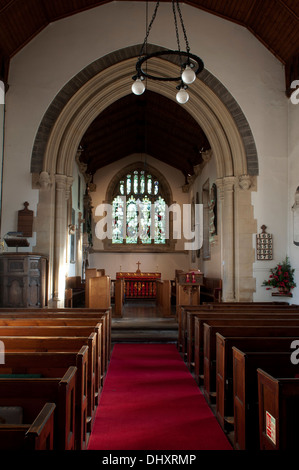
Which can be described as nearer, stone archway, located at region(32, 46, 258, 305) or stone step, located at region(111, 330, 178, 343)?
stone step, located at region(111, 330, 178, 343)

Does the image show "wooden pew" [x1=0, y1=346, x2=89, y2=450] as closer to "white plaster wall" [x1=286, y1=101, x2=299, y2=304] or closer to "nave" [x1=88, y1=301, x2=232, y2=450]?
"nave" [x1=88, y1=301, x2=232, y2=450]

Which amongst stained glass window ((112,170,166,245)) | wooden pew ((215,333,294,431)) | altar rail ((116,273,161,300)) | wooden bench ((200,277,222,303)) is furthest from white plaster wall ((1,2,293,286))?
stained glass window ((112,170,166,245))

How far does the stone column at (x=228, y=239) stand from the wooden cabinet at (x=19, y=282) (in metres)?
3.76

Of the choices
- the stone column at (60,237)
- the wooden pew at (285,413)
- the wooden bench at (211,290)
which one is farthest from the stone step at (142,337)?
the wooden pew at (285,413)

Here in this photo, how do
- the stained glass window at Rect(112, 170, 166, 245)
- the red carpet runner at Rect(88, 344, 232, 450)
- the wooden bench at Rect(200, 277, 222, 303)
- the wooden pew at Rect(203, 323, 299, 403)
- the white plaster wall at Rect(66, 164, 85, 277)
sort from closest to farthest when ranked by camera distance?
the red carpet runner at Rect(88, 344, 232, 450), the wooden pew at Rect(203, 323, 299, 403), the wooden bench at Rect(200, 277, 222, 303), the white plaster wall at Rect(66, 164, 85, 277), the stained glass window at Rect(112, 170, 166, 245)

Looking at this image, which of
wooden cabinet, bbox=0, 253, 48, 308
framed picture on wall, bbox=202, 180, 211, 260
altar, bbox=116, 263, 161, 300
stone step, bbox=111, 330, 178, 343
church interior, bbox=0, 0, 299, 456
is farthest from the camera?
altar, bbox=116, 263, 161, 300

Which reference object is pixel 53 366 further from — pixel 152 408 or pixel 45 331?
pixel 152 408

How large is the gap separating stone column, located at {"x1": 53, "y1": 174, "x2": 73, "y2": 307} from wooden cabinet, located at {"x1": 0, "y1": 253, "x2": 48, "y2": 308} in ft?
3.57

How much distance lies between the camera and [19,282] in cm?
689

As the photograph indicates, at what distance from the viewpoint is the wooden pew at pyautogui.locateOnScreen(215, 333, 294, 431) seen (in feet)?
10.1

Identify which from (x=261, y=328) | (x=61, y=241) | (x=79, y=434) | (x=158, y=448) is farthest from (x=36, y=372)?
(x=61, y=241)

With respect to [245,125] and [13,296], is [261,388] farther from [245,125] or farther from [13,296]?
[245,125]

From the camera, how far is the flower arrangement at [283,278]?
7820mm

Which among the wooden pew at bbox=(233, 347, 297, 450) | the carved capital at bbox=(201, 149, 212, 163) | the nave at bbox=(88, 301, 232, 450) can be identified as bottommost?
the nave at bbox=(88, 301, 232, 450)
